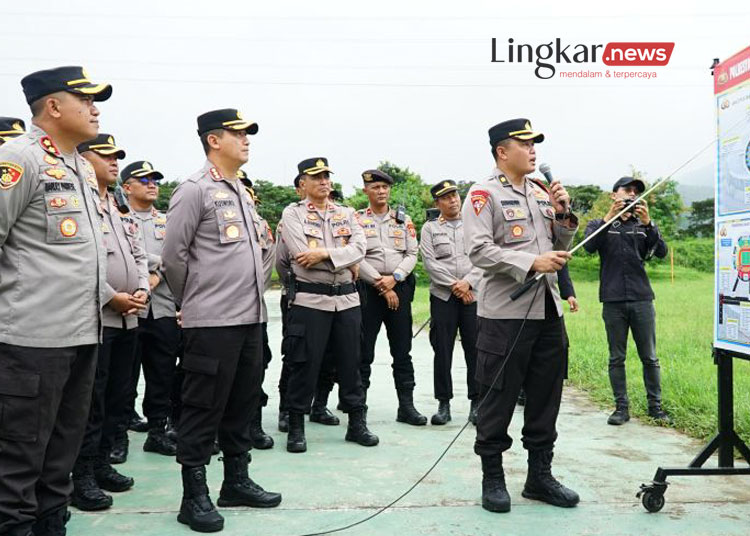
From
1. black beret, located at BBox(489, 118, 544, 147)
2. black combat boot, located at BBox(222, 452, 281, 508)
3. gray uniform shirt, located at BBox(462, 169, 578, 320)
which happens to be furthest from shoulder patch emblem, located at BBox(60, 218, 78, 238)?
black beret, located at BBox(489, 118, 544, 147)

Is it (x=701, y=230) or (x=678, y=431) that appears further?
(x=701, y=230)

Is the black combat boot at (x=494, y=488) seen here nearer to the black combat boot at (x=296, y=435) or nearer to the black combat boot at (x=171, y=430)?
the black combat boot at (x=296, y=435)

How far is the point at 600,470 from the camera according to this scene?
13.4 feet

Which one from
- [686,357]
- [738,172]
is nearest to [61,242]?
[738,172]

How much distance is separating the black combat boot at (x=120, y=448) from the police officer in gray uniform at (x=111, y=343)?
11 cm

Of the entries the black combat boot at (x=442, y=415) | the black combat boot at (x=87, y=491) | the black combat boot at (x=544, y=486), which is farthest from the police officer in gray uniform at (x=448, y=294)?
the black combat boot at (x=87, y=491)

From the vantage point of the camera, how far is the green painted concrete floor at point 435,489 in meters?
3.19

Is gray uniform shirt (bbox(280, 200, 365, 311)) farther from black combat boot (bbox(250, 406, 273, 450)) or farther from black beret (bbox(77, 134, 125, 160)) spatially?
black beret (bbox(77, 134, 125, 160))

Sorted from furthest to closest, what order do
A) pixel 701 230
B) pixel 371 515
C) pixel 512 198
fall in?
pixel 701 230 → pixel 512 198 → pixel 371 515

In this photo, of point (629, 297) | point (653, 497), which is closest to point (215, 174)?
point (653, 497)

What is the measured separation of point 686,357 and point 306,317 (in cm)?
485

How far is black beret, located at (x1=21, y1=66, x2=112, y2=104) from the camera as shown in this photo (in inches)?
107

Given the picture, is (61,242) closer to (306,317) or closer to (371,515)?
(371,515)

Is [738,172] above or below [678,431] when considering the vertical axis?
above
